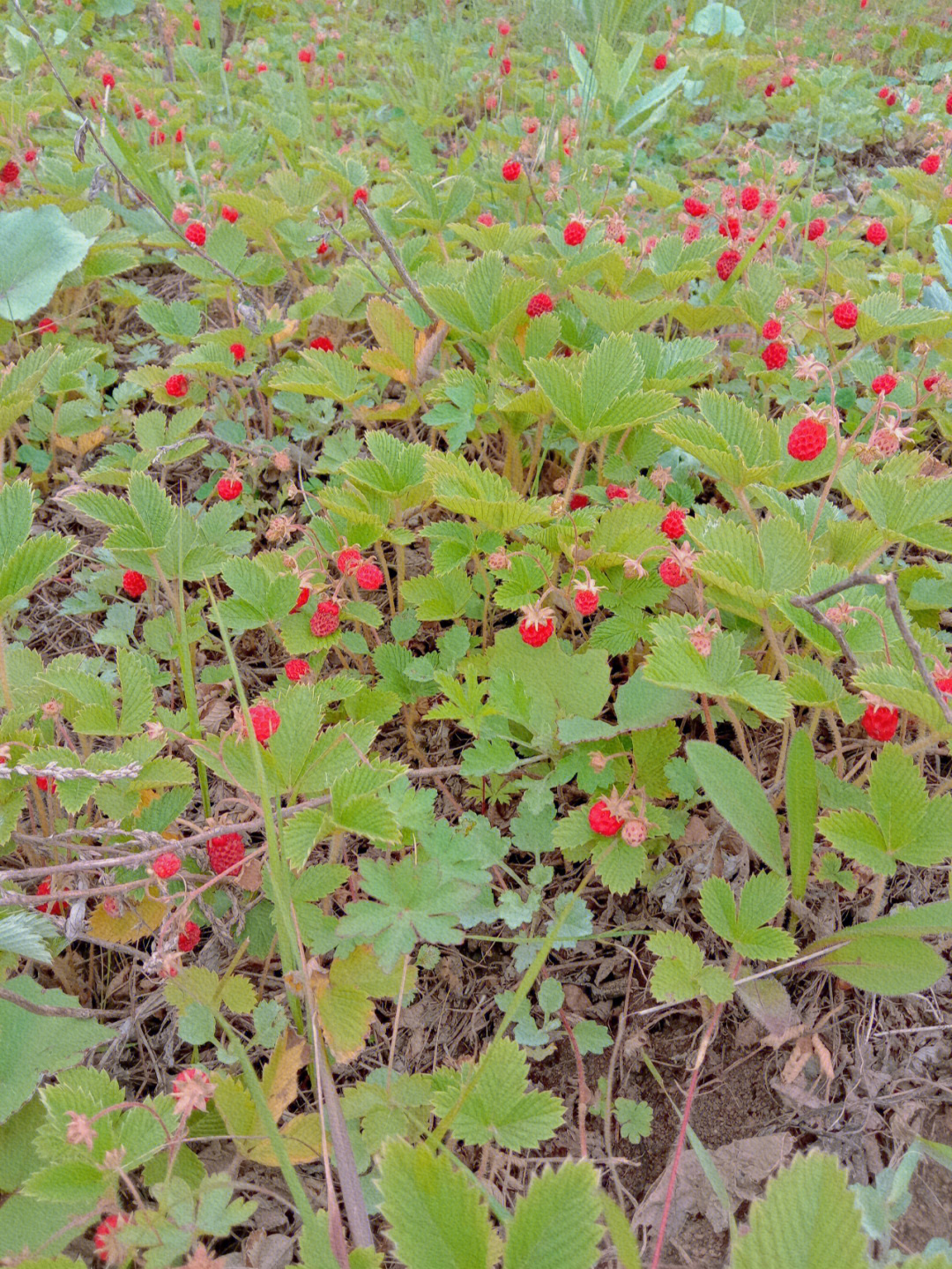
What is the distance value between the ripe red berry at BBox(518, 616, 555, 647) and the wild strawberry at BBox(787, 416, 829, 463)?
55 centimetres

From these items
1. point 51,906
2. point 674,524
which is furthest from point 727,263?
point 51,906

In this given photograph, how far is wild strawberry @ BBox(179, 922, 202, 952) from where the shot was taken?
1491 mm

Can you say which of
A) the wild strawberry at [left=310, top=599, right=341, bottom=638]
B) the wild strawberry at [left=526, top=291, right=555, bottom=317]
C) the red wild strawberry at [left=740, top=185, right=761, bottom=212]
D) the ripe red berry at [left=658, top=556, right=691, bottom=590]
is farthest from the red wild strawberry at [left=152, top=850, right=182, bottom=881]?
the red wild strawberry at [left=740, top=185, right=761, bottom=212]

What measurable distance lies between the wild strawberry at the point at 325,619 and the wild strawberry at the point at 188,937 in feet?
2.03

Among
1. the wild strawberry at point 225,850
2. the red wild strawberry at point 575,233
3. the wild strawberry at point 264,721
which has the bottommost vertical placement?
the wild strawberry at point 225,850

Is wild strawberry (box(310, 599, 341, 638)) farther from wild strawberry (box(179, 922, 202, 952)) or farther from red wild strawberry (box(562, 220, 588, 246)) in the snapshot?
red wild strawberry (box(562, 220, 588, 246))

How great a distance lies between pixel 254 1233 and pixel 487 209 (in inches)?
138

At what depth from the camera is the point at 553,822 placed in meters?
1.68

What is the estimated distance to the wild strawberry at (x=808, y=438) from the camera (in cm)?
155

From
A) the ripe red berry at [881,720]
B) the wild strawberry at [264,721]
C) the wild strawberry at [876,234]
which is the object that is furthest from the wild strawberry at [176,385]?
the wild strawberry at [876,234]

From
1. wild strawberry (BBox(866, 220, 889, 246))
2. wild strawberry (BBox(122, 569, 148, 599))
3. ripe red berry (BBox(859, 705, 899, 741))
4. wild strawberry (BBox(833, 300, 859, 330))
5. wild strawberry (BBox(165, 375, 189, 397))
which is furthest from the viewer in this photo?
wild strawberry (BBox(866, 220, 889, 246))

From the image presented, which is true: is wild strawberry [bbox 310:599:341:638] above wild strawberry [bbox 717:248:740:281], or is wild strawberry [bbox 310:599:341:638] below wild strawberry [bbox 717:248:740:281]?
below

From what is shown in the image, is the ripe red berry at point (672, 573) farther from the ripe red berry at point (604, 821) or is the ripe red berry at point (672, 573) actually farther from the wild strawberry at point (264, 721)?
the wild strawberry at point (264, 721)

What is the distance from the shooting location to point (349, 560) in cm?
182
